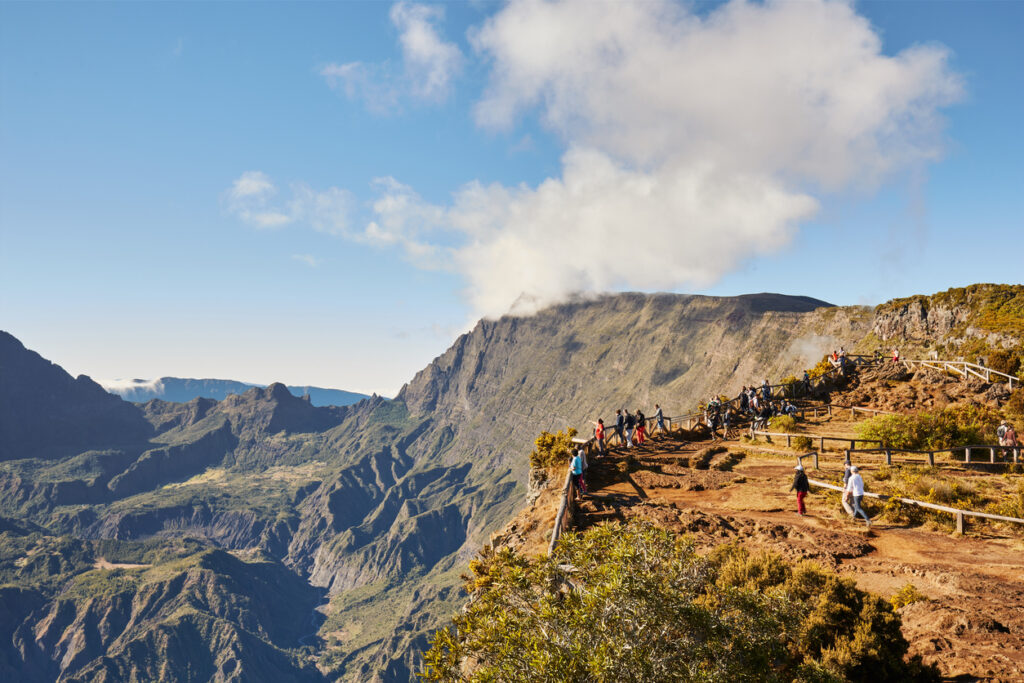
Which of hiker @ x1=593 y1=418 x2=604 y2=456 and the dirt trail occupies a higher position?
hiker @ x1=593 y1=418 x2=604 y2=456

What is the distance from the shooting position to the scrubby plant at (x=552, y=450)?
1106 inches

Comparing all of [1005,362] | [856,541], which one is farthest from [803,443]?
[1005,362]

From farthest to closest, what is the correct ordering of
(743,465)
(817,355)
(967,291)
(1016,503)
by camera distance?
(817,355) < (967,291) < (743,465) < (1016,503)

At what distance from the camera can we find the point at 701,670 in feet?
30.1

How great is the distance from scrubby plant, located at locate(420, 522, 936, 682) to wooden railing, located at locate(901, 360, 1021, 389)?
112 feet

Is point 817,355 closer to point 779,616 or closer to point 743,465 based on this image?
point 743,465

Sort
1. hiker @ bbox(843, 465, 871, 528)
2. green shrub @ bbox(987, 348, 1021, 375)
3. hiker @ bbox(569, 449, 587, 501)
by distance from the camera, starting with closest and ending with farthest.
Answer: hiker @ bbox(843, 465, 871, 528)
hiker @ bbox(569, 449, 587, 501)
green shrub @ bbox(987, 348, 1021, 375)

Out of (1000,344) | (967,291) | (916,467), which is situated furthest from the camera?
(967,291)

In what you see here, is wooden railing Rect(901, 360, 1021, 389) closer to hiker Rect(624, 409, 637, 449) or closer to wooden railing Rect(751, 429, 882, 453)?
wooden railing Rect(751, 429, 882, 453)

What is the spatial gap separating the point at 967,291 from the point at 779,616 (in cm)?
9304

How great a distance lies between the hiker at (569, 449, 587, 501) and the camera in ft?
74.7

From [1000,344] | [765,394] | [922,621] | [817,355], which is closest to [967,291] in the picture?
[1000,344]

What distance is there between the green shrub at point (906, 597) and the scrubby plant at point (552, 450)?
15.1m

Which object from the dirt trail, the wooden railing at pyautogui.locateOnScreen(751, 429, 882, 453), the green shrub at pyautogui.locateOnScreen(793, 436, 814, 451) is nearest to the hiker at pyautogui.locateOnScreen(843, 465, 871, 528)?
the dirt trail
